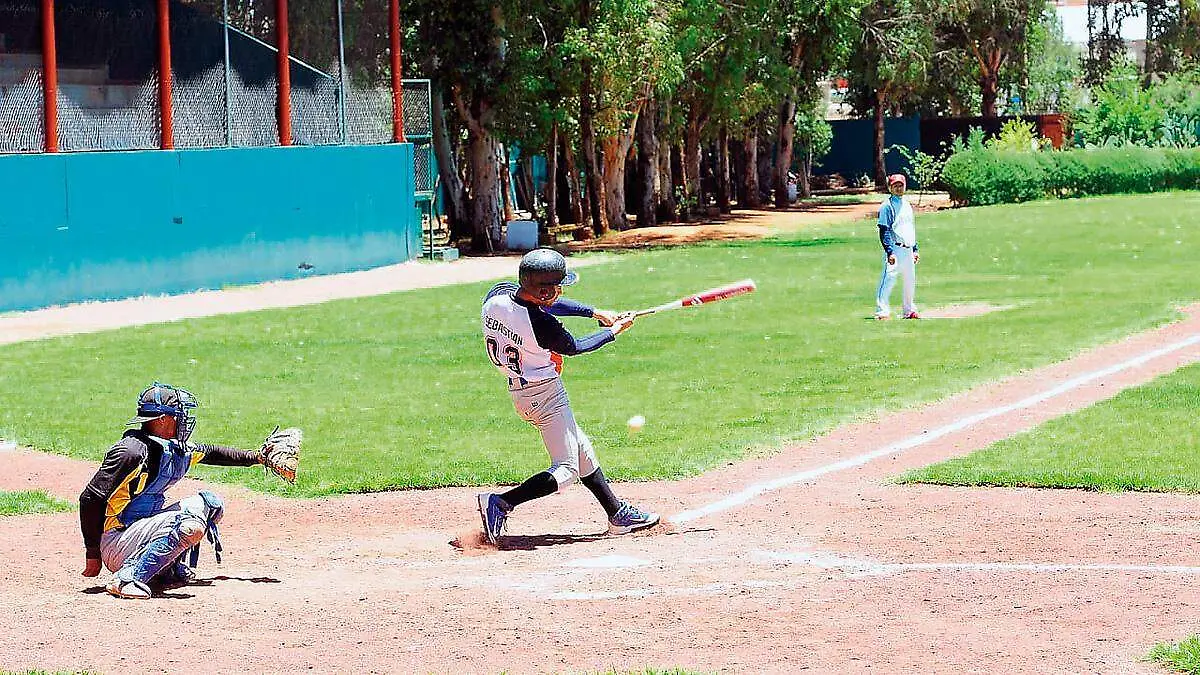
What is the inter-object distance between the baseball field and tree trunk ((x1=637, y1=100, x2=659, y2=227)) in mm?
24522

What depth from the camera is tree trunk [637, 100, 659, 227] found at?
160 feet

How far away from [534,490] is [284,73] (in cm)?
2482

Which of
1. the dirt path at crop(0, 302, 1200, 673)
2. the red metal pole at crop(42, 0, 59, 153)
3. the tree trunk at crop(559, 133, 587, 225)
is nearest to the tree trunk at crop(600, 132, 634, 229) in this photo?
the tree trunk at crop(559, 133, 587, 225)

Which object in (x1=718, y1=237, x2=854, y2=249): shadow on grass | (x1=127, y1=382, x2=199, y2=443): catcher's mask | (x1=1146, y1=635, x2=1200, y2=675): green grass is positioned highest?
(x1=127, y1=382, x2=199, y2=443): catcher's mask

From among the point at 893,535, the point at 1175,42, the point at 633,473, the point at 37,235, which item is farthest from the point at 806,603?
the point at 1175,42

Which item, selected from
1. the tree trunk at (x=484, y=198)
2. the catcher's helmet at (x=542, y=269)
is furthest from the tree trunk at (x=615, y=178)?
the catcher's helmet at (x=542, y=269)

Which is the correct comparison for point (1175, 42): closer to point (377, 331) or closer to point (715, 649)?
point (377, 331)

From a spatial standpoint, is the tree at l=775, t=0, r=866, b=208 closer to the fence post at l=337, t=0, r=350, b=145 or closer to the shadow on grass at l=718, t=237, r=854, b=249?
the shadow on grass at l=718, t=237, r=854, b=249

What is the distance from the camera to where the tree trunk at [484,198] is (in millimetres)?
42219

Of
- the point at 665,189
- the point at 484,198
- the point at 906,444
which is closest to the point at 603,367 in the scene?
the point at 906,444

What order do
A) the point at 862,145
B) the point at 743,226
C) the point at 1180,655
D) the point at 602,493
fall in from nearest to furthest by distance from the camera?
1. the point at 1180,655
2. the point at 602,493
3. the point at 743,226
4. the point at 862,145

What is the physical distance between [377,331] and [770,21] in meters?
30.8

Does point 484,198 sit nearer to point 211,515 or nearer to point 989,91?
point 211,515

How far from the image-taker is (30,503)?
37.9 feet
